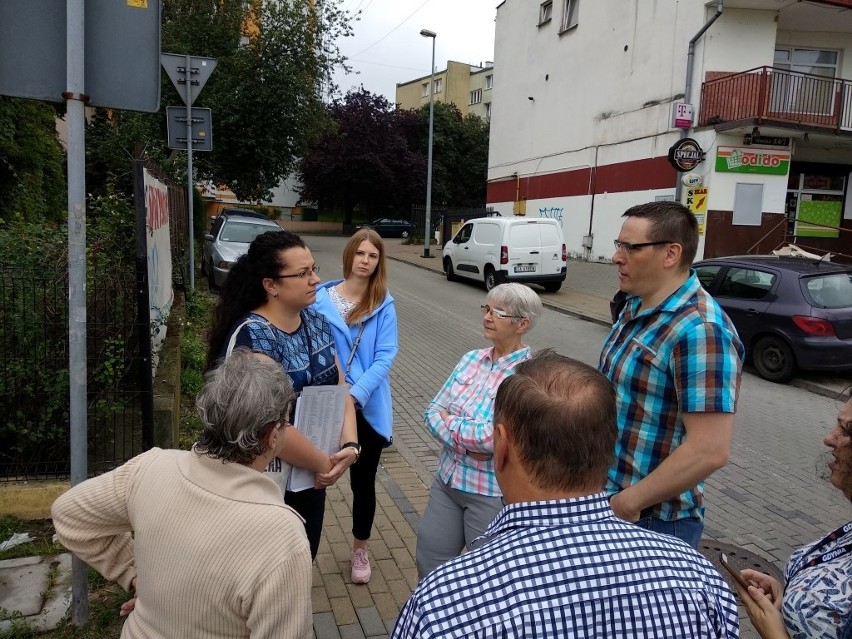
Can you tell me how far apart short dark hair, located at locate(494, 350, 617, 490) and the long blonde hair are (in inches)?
88.8

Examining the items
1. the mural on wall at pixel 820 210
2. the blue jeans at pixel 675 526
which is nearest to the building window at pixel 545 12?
the mural on wall at pixel 820 210

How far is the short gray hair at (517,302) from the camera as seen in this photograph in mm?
2920

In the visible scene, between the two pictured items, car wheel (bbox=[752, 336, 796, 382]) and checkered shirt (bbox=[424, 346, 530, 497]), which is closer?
checkered shirt (bbox=[424, 346, 530, 497])

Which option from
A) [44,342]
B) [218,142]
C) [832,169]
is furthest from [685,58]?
[44,342]

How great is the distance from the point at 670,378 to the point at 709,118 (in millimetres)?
18647

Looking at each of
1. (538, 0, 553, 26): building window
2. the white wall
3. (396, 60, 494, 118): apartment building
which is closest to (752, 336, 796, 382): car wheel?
the white wall

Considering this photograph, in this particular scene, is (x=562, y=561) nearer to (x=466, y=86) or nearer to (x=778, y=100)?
(x=778, y=100)

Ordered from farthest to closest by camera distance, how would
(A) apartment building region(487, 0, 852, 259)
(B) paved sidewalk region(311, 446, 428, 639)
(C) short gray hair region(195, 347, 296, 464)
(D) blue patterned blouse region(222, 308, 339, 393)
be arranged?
(A) apartment building region(487, 0, 852, 259) → (B) paved sidewalk region(311, 446, 428, 639) → (D) blue patterned blouse region(222, 308, 339, 393) → (C) short gray hair region(195, 347, 296, 464)

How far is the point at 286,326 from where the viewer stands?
2719 mm

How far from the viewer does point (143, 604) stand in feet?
5.61

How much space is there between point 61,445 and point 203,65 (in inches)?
253

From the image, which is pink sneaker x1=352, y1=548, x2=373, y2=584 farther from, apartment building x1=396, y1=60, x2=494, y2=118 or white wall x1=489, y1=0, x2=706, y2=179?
apartment building x1=396, y1=60, x2=494, y2=118

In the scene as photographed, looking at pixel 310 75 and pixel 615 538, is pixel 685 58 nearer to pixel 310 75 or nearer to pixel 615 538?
pixel 310 75

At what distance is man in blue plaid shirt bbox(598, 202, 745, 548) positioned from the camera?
2.00 m
